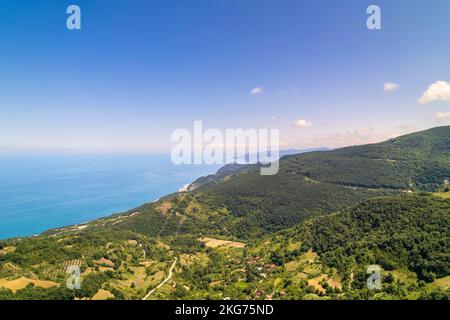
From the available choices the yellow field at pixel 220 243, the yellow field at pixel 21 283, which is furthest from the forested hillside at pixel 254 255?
the yellow field at pixel 220 243

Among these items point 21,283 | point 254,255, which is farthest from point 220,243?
point 21,283

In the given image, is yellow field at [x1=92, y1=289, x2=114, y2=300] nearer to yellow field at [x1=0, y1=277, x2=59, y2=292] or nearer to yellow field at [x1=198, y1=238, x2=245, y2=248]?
yellow field at [x1=0, y1=277, x2=59, y2=292]

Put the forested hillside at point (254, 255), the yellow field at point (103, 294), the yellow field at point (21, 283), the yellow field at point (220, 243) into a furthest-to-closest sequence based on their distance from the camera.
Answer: the yellow field at point (220, 243) < the yellow field at point (103, 294) < the forested hillside at point (254, 255) < the yellow field at point (21, 283)

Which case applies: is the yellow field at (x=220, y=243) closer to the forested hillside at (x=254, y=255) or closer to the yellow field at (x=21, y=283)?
the forested hillside at (x=254, y=255)

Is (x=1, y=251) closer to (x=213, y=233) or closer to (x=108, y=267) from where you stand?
(x=108, y=267)

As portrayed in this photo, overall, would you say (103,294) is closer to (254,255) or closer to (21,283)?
(21,283)

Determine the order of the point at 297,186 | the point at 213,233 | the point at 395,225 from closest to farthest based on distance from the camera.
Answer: the point at 395,225 < the point at 213,233 < the point at 297,186

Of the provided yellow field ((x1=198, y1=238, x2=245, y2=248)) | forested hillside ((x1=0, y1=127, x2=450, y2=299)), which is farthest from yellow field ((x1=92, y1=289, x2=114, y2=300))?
yellow field ((x1=198, y1=238, x2=245, y2=248))

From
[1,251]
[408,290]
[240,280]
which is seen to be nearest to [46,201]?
[1,251]

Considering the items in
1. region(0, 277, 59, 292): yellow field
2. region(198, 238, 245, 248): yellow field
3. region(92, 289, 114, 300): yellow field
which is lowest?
region(198, 238, 245, 248): yellow field
